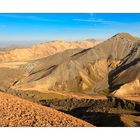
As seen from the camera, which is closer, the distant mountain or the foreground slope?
the foreground slope

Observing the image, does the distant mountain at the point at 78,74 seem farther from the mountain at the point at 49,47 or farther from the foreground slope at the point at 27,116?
the foreground slope at the point at 27,116

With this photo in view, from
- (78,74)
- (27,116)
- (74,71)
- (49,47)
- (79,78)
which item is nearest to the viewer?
(27,116)

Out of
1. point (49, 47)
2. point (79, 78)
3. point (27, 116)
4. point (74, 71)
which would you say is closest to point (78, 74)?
point (79, 78)

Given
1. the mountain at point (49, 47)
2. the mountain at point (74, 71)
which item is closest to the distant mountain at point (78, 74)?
the mountain at point (74, 71)

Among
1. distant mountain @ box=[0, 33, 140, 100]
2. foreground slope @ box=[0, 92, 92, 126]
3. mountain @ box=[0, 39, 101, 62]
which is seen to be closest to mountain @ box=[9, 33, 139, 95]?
distant mountain @ box=[0, 33, 140, 100]

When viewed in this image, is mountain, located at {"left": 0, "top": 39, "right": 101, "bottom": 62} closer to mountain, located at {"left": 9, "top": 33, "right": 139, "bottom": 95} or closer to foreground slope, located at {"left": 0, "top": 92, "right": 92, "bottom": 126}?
mountain, located at {"left": 9, "top": 33, "right": 139, "bottom": 95}

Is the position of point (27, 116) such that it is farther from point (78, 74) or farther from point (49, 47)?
point (78, 74)

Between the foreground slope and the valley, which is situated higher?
the foreground slope
